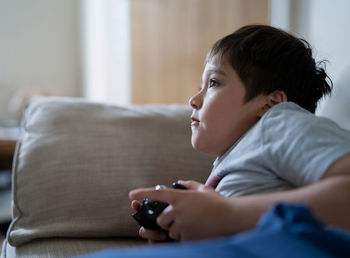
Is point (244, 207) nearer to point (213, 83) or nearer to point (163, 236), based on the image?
point (163, 236)

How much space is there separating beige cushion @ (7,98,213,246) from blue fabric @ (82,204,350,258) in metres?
0.55

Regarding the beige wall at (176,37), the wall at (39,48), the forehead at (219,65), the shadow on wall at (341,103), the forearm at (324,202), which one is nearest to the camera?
the forearm at (324,202)

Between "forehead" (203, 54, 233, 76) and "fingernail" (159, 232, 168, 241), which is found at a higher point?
"forehead" (203, 54, 233, 76)

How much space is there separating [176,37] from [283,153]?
162 cm

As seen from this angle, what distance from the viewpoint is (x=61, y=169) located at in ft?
3.18

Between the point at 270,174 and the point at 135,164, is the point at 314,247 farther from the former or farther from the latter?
the point at 135,164

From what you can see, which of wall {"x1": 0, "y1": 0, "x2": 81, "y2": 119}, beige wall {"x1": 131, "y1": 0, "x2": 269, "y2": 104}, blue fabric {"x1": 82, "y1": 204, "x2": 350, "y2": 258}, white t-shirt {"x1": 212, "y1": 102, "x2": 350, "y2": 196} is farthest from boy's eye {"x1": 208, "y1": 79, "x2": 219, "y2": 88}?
wall {"x1": 0, "y1": 0, "x2": 81, "y2": 119}

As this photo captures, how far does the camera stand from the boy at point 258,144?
1.68 ft

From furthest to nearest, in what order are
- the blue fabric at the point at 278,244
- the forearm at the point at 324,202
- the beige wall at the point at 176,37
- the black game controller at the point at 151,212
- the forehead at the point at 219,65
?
the beige wall at the point at 176,37 < the forehead at the point at 219,65 < the black game controller at the point at 151,212 < the forearm at the point at 324,202 < the blue fabric at the point at 278,244

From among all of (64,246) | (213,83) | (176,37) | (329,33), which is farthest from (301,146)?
(176,37)

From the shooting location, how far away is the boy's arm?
49cm

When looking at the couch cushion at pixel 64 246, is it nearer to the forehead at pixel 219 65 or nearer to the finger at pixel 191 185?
the finger at pixel 191 185

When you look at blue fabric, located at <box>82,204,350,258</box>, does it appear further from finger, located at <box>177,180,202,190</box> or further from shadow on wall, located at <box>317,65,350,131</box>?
shadow on wall, located at <box>317,65,350,131</box>

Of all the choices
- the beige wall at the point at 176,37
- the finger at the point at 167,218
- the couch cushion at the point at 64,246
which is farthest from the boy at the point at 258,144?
the beige wall at the point at 176,37
